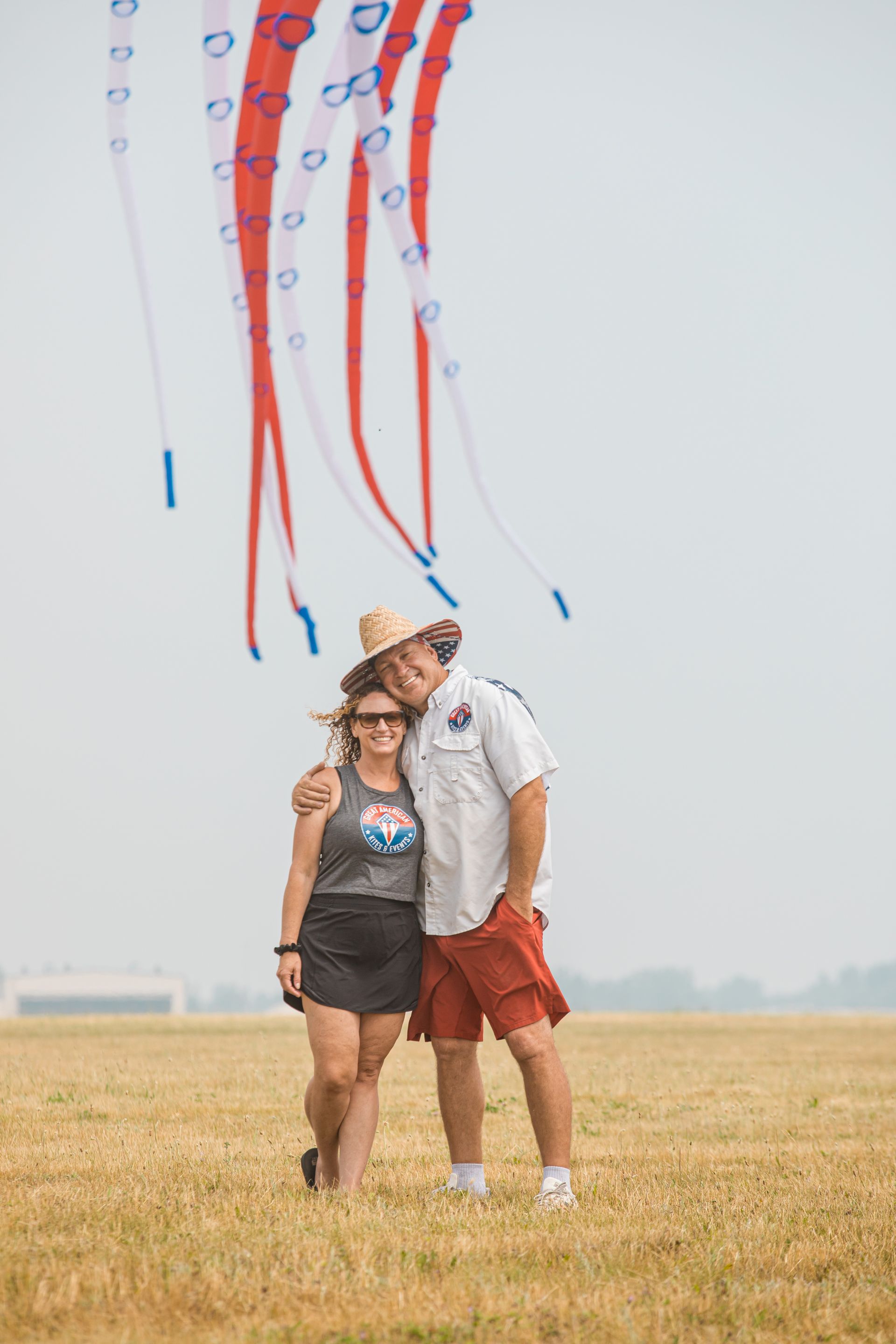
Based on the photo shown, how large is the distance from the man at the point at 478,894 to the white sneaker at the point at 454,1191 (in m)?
0.01

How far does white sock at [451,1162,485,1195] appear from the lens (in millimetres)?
5301

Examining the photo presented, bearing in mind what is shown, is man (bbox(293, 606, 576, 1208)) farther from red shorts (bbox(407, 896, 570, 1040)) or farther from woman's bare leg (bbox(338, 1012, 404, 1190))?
woman's bare leg (bbox(338, 1012, 404, 1190))

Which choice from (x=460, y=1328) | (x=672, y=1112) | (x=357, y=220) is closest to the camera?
(x=460, y=1328)

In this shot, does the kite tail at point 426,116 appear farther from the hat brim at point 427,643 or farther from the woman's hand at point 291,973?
the woman's hand at point 291,973

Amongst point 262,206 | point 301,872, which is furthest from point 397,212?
point 301,872

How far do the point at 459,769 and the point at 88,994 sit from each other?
4946 inches

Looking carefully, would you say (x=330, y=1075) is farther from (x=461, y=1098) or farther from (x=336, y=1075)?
(x=461, y=1098)

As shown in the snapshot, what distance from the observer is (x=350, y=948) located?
5305 mm

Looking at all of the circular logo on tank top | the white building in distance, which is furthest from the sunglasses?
the white building in distance

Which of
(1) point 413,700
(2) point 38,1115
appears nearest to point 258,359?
(1) point 413,700

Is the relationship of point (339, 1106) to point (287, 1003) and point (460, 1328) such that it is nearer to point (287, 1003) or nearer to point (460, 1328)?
point (287, 1003)

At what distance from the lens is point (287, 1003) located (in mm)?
5281

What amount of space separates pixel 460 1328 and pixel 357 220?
175 inches

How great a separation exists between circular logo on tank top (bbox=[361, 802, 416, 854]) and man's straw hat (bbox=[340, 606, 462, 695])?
602 millimetres
